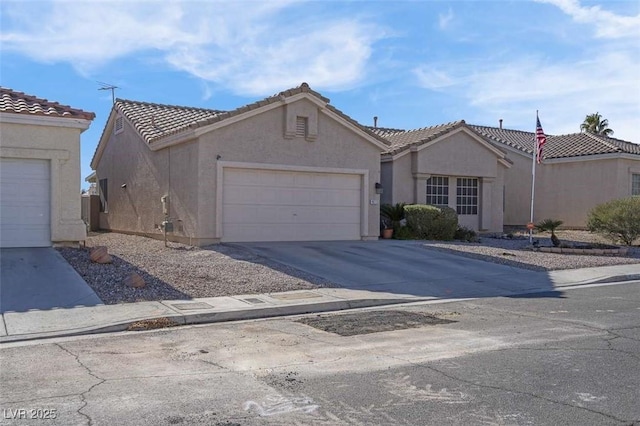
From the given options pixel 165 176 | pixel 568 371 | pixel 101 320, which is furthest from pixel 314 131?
pixel 568 371

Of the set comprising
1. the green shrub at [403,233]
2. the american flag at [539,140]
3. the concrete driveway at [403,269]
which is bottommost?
the concrete driveway at [403,269]

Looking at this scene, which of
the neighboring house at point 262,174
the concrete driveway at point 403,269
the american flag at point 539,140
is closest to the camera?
the concrete driveway at point 403,269

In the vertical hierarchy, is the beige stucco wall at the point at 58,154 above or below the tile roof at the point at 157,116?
below

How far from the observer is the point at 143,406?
18.0 feet

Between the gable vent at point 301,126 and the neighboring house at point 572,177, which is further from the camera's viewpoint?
the neighboring house at point 572,177

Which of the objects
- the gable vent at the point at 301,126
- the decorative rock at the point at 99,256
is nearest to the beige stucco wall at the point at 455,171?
the gable vent at the point at 301,126

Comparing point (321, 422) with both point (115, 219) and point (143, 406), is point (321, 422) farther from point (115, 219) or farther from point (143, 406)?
point (115, 219)

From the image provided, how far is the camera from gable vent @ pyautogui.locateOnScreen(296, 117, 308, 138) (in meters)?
18.6

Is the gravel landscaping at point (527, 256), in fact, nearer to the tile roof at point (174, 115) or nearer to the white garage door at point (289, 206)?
the white garage door at point (289, 206)

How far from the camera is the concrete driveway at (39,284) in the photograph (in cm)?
1024

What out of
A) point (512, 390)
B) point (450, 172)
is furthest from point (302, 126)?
point (512, 390)

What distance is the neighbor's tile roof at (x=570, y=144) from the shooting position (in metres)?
28.7

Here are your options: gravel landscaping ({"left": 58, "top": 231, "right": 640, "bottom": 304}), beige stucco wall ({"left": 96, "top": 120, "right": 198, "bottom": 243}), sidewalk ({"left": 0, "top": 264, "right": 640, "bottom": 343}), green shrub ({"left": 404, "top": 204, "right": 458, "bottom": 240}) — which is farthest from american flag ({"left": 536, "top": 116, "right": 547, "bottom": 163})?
beige stucco wall ({"left": 96, "top": 120, "right": 198, "bottom": 243})

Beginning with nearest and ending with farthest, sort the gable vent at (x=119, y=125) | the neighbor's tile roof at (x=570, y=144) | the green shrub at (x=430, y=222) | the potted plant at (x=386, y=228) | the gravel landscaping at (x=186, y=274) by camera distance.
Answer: the gravel landscaping at (x=186, y=274)
the potted plant at (x=386, y=228)
the green shrub at (x=430, y=222)
the gable vent at (x=119, y=125)
the neighbor's tile roof at (x=570, y=144)
